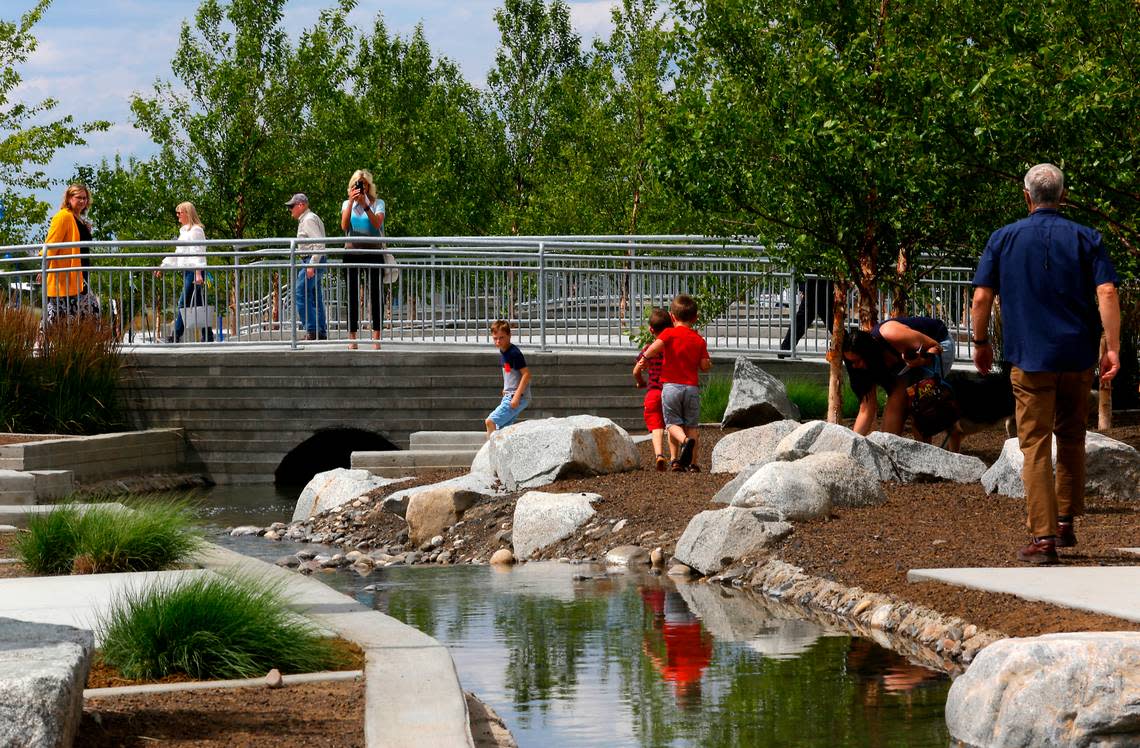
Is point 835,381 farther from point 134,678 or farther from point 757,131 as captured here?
point 134,678

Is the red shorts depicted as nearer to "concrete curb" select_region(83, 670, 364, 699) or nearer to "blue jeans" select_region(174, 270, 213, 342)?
"blue jeans" select_region(174, 270, 213, 342)

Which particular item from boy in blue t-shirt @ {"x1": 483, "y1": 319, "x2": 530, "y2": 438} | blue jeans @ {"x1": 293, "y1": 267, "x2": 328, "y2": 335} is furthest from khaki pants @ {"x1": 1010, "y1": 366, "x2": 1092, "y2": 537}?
blue jeans @ {"x1": 293, "y1": 267, "x2": 328, "y2": 335}

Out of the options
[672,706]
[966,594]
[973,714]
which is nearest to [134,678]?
[672,706]

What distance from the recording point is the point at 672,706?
19.5 feet

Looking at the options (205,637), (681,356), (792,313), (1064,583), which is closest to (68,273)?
(792,313)

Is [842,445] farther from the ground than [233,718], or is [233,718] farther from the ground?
[842,445]

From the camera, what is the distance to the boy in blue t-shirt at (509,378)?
51.1 feet

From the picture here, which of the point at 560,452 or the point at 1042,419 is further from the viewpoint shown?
the point at 560,452

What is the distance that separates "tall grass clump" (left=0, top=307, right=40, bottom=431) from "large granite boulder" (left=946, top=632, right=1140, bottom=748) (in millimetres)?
14333

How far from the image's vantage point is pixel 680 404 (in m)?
13.2

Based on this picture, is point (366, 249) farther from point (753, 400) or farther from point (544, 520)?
point (544, 520)

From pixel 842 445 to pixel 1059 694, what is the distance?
20.7ft

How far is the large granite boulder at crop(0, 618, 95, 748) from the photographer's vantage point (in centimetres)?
401

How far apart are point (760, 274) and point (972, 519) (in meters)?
8.36
